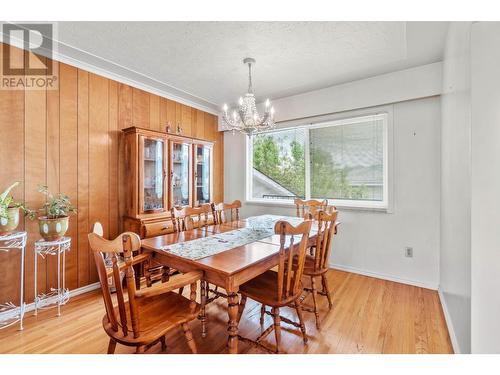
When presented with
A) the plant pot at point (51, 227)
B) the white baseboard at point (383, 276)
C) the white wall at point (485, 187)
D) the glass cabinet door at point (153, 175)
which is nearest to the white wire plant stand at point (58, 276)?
the plant pot at point (51, 227)

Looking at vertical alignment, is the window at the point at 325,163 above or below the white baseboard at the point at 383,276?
above

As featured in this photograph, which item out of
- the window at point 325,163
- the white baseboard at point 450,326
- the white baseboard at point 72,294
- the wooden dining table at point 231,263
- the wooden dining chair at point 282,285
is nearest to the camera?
the wooden dining table at point 231,263

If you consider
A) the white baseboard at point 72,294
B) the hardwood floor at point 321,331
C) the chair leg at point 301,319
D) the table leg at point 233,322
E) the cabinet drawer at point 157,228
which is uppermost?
the cabinet drawer at point 157,228

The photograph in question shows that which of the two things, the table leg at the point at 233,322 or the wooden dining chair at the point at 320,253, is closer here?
the table leg at the point at 233,322

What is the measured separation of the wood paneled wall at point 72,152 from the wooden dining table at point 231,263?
125 cm

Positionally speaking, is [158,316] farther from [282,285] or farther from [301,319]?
[301,319]

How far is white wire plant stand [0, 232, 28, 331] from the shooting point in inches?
→ 75.7

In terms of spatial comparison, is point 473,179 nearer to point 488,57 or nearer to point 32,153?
point 488,57

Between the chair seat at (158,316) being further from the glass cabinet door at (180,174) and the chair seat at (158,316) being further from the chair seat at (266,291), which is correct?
the glass cabinet door at (180,174)

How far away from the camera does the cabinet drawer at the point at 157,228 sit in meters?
2.71

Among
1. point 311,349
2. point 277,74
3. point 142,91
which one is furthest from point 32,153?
point 311,349

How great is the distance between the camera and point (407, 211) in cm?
283

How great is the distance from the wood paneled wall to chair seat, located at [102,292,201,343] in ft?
5.01
